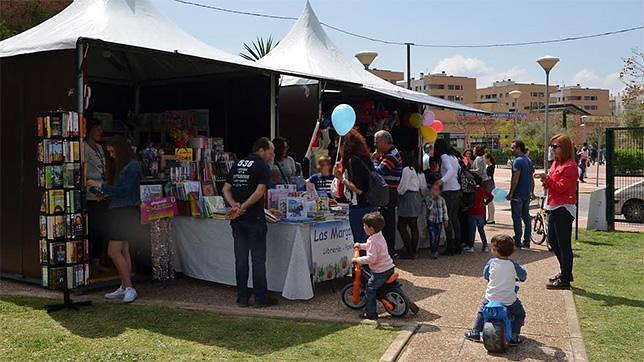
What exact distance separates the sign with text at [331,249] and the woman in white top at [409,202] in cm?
189

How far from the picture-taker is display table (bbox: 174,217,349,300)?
21.2 feet

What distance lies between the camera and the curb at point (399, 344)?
466 centimetres

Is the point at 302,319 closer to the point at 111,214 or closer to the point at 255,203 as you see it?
the point at 255,203

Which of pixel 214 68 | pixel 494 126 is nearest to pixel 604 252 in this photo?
pixel 214 68

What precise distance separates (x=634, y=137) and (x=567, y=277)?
6.98 metres

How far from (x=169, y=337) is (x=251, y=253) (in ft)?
4.50

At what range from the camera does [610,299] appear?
6.68 meters

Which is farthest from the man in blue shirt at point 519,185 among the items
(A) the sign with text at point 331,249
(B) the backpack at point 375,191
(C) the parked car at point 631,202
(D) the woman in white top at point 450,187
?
(C) the parked car at point 631,202

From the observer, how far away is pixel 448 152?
946cm

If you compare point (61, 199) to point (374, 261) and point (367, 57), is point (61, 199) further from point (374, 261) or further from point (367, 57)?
point (367, 57)

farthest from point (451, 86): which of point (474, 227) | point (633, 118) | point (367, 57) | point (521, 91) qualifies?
point (474, 227)

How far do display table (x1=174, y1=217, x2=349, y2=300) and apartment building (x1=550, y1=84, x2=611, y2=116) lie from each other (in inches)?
5255

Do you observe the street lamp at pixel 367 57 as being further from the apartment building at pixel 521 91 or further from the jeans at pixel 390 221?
the apartment building at pixel 521 91

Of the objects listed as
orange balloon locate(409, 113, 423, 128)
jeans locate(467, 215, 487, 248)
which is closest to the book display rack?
jeans locate(467, 215, 487, 248)
